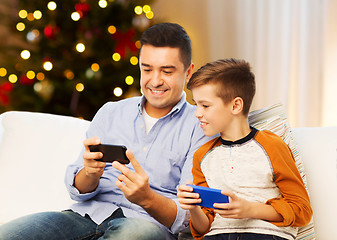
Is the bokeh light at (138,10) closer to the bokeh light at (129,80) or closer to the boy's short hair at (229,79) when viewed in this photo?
the bokeh light at (129,80)

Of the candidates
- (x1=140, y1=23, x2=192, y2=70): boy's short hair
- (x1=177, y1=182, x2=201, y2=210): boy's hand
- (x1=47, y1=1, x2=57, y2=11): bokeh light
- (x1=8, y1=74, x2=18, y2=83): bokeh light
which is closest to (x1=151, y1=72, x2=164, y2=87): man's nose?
(x1=140, y1=23, x2=192, y2=70): boy's short hair

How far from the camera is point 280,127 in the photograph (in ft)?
5.11

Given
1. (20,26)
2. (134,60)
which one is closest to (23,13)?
(20,26)

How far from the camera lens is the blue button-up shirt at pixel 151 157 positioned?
1.59 metres

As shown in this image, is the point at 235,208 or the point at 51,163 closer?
the point at 235,208

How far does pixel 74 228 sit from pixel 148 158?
36 centimetres

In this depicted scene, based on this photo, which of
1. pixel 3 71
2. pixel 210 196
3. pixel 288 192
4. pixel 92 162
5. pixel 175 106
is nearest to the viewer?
pixel 210 196

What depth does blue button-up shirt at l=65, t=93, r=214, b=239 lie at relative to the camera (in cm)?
159

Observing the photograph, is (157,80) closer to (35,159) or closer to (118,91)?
(35,159)

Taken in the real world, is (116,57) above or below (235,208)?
above

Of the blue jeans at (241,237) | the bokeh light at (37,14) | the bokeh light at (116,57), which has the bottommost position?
the blue jeans at (241,237)

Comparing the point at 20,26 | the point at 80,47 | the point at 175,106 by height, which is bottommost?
the point at 175,106

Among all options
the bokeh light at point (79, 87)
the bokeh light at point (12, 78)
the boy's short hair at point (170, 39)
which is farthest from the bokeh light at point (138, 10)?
the boy's short hair at point (170, 39)

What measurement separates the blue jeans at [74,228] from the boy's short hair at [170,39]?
63 centimetres
